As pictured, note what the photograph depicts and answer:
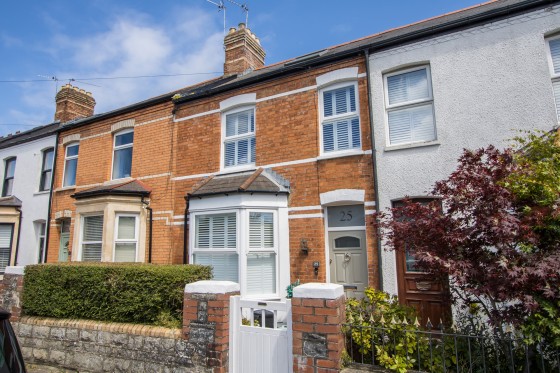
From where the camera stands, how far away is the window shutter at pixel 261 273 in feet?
27.1

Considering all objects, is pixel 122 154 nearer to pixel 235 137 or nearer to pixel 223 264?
pixel 235 137

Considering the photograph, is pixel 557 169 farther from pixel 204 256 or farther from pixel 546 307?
pixel 204 256

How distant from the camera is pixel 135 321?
523cm

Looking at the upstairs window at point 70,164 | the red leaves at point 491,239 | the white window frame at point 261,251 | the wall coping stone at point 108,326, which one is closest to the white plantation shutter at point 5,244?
the upstairs window at point 70,164

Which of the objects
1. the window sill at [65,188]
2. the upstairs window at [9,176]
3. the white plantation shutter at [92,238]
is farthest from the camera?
the upstairs window at [9,176]

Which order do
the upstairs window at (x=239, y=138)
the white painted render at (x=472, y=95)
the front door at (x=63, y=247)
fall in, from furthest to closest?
1. the front door at (x=63, y=247)
2. the upstairs window at (x=239, y=138)
3. the white painted render at (x=472, y=95)

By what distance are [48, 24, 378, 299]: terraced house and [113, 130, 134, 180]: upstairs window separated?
0.04 m

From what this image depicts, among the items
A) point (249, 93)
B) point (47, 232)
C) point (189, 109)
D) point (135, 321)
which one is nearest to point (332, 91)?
point (249, 93)

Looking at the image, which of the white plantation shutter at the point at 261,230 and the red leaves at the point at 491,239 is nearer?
the red leaves at the point at 491,239

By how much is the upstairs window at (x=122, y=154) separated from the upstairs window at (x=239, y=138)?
3.74 metres

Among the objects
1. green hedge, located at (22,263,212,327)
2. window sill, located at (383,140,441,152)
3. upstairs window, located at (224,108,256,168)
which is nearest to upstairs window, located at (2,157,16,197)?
upstairs window, located at (224,108,256,168)

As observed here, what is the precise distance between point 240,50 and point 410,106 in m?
7.09

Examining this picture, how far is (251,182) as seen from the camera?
8406 mm

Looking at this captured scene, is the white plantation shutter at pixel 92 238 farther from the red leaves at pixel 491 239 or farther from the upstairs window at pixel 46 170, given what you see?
the red leaves at pixel 491 239
